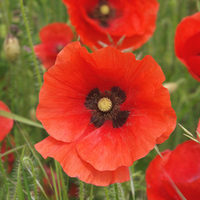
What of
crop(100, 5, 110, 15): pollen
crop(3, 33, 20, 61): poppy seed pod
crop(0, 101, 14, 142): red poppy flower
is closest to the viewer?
crop(0, 101, 14, 142): red poppy flower

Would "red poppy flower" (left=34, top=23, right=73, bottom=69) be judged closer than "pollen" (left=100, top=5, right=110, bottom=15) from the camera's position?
Yes

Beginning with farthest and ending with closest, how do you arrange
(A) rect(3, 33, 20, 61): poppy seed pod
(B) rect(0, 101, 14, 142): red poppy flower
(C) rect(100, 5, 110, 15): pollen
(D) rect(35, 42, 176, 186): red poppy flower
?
(C) rect(100, 5, 110, 15): pollen < (A) rect(3, 33, 20, 61): poppy seed pod < (B) rect(0, 101, 14, 142): red poppy flower < (D) rect(35, 42, 176, 186): red poppy flower

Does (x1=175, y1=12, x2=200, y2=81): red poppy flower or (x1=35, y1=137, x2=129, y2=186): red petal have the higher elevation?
(x1=175, y1=12, x2=200, y2=81): red poppy flower

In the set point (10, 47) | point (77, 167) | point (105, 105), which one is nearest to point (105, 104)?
point (105, 105)

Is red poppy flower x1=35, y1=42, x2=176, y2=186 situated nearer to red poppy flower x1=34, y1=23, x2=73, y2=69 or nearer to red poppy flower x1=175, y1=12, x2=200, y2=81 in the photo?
red poppy flower x1=175, y1=12, x2=200, y2=81

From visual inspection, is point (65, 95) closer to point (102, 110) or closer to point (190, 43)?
point (102, 110)

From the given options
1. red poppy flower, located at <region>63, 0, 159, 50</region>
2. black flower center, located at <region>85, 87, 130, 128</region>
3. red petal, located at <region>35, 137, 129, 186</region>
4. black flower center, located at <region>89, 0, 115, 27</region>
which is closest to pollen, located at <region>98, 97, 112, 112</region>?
black flower center, located at <region>85, 87, 130, 128</region>
